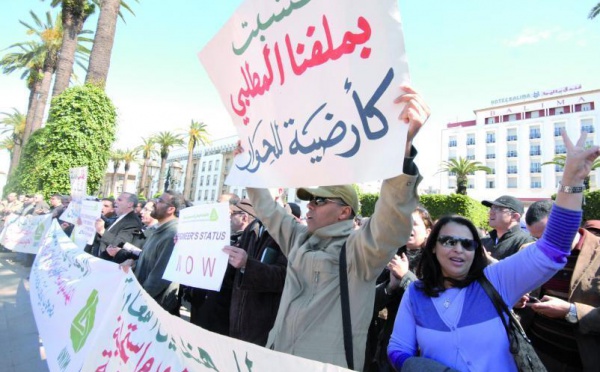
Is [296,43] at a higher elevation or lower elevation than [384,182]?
higher

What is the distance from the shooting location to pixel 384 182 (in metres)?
1.49

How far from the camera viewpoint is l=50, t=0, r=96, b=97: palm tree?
11961 millimetres

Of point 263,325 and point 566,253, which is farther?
point 263,325

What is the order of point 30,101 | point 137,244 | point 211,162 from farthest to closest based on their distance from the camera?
1. point 211,162
2. point 30,101
3. point 137,244

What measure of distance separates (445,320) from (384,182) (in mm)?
702

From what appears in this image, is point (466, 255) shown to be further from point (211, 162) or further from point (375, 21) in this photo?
point (211, 162)

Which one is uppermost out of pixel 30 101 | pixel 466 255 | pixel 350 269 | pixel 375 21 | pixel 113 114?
pixel 30 101

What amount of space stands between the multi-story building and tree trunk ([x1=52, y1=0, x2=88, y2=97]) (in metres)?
53.8

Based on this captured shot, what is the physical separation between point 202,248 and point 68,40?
45.4 ft

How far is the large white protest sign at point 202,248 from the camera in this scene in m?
2.04

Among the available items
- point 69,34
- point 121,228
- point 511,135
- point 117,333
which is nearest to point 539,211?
point 117,333

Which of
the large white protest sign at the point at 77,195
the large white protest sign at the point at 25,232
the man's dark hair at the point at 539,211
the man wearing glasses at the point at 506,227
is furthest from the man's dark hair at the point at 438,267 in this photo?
the large white protest sign at the point at 25,232

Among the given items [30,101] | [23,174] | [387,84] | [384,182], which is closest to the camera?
[387,84]

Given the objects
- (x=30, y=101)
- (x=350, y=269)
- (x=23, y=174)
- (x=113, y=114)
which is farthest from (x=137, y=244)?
(x=30, y=101)
